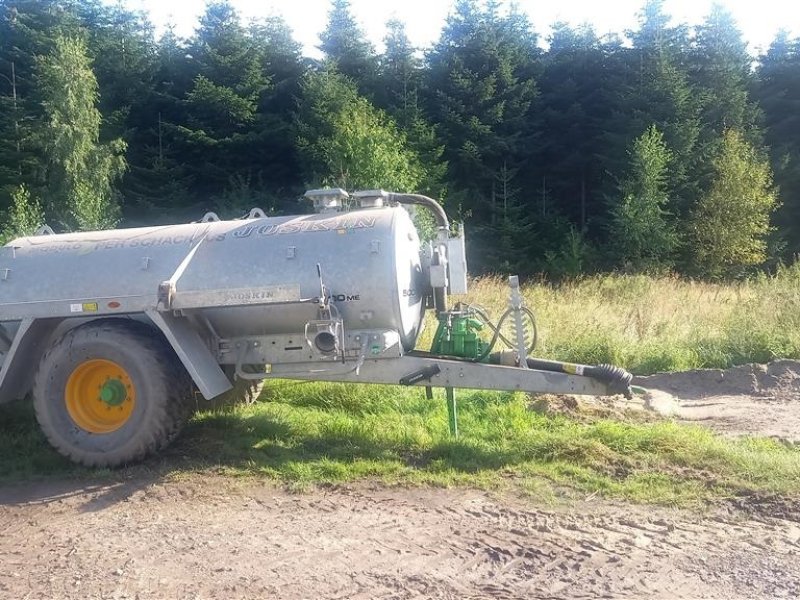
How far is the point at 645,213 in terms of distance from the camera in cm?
3183

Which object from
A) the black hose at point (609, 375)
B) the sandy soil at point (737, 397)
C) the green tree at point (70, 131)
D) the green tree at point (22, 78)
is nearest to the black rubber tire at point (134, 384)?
the black hose at point (609, 375)

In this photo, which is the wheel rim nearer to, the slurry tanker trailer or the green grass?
the slurry tanker trailer

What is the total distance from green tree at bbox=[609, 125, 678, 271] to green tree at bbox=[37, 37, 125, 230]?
68.2ft

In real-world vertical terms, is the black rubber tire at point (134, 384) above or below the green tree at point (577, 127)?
below

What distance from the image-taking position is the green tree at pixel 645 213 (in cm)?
3153

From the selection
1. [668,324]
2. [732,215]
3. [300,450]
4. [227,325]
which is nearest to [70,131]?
[668,324]

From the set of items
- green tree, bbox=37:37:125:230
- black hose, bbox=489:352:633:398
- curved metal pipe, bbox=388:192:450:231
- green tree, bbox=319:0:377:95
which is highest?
green tree, bbox=319:0:377:95

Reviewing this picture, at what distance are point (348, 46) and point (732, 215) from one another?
21377 millimetres

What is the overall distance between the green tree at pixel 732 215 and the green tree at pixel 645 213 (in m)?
1.59

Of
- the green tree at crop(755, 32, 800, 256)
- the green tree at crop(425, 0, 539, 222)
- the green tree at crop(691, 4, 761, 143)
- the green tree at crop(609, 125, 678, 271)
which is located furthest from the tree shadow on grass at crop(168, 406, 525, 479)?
the green tree at crop(755, 32, 800, 256)

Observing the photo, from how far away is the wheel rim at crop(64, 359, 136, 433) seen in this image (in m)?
6.41

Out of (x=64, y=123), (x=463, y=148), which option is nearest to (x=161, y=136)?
(x=64, y=123)

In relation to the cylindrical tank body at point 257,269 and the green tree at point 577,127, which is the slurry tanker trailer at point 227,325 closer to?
the cylindrical tank body at point 257,269

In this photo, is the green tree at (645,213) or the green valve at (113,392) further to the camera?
the green tree at (645,213)
